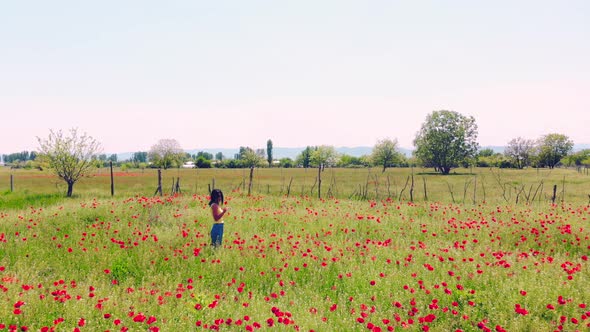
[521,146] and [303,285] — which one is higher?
[521,146]

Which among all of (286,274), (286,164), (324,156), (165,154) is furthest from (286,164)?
(286,274)

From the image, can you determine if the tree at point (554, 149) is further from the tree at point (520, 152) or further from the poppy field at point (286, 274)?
the poppy field at point (286, 274)

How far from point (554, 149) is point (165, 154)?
119 meters

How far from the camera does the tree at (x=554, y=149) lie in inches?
4070

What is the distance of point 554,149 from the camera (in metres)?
104

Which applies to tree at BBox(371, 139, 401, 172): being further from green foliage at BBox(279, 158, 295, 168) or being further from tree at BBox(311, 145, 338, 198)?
green foliage at BBox(279, 158, 295, 168)

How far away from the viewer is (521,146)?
118 meters

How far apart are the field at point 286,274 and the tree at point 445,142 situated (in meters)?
56.6

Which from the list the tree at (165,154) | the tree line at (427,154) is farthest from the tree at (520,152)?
the tree at (165,154)

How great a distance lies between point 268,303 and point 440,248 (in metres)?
4.90

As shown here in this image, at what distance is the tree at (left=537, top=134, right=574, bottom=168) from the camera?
10338 cm

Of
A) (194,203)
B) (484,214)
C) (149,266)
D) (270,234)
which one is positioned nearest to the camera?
(149,266)

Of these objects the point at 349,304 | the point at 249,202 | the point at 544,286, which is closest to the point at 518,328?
the point at 544,286

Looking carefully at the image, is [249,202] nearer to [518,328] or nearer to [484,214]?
[484,214]
